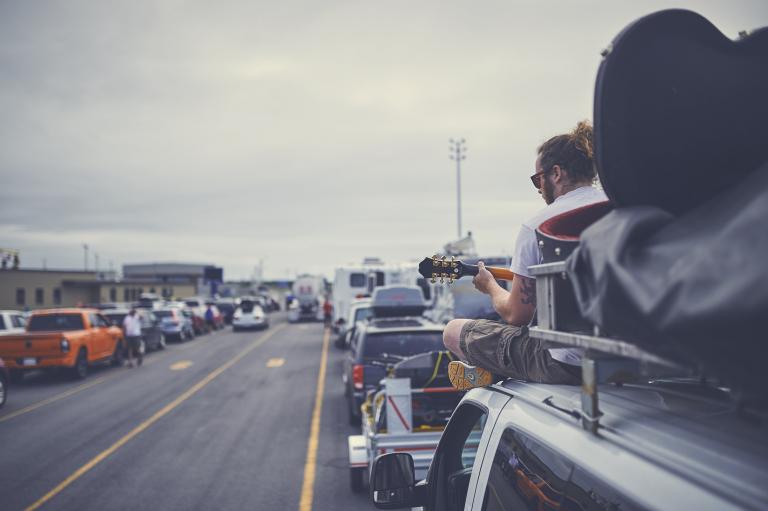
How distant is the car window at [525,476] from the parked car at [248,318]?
1355 inches

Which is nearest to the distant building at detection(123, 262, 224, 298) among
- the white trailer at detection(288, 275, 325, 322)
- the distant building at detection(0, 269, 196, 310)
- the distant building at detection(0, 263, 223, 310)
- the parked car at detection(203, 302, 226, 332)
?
the distant building at detection(0, 263, 223, 310)

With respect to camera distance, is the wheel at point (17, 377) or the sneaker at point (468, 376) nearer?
the sneaker at point (468, 376)

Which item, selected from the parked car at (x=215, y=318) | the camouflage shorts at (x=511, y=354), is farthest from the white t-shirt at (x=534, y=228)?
the parked car at (x=215, y=318)

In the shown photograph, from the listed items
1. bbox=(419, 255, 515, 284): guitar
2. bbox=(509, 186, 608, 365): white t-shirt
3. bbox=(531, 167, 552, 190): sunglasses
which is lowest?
bbox=(419, 255, 515, 284): guitar

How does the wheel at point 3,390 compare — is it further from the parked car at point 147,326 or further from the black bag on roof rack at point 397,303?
the parked car at point 147,326

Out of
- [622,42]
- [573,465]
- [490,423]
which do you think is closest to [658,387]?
[573,465]

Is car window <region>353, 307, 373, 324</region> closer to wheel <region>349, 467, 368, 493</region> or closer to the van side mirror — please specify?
wheel <region>349, 467, 368, 493</region>

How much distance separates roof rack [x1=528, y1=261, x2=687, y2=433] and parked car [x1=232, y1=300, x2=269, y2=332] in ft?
114

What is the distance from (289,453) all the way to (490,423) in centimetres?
709

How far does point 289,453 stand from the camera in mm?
8703

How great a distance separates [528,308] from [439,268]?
0.45 m

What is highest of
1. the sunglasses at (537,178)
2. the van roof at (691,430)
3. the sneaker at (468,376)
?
the sunglasses at (537,178)

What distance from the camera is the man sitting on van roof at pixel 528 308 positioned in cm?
233

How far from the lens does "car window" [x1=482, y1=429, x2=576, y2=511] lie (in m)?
1.70
